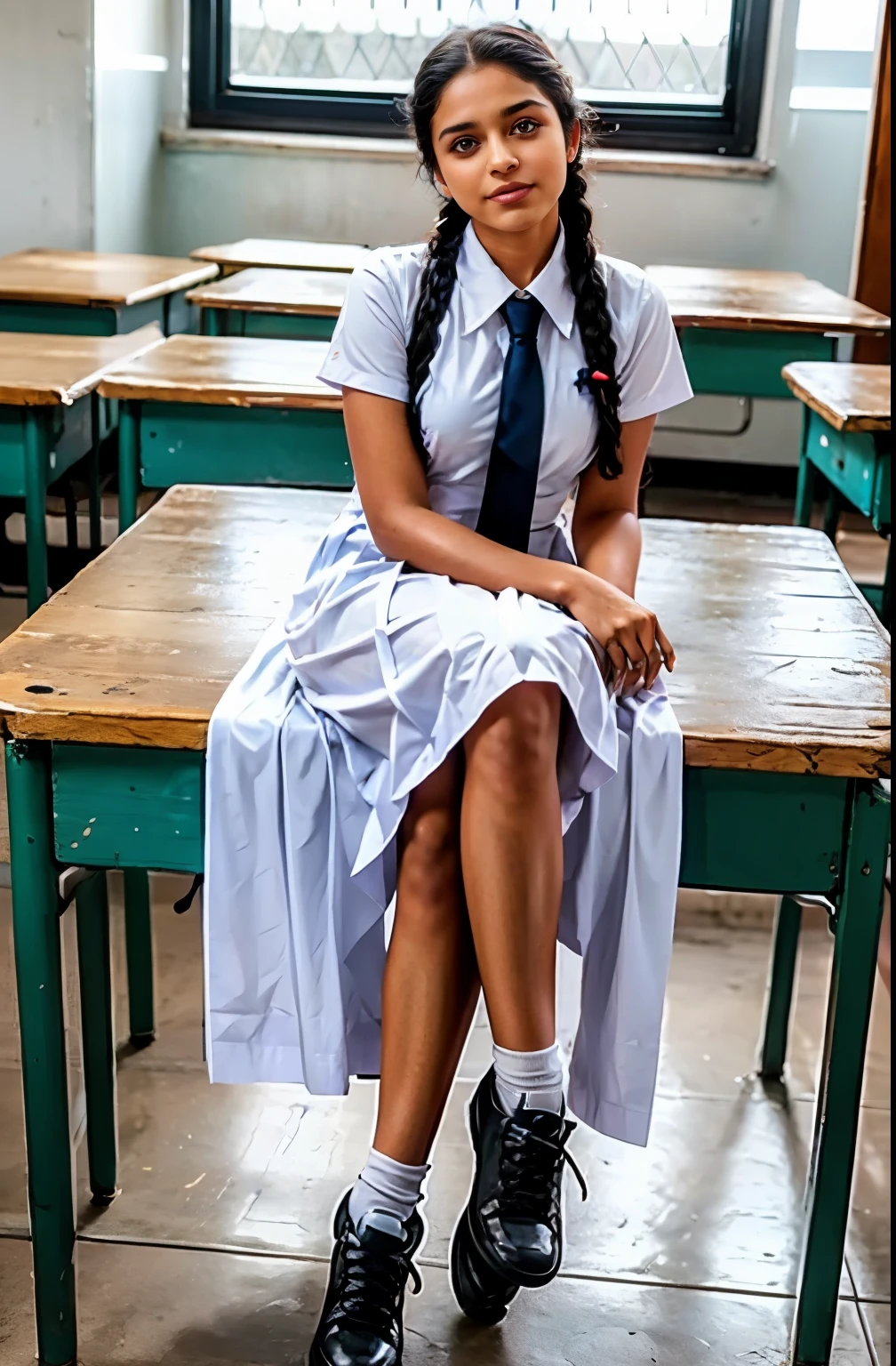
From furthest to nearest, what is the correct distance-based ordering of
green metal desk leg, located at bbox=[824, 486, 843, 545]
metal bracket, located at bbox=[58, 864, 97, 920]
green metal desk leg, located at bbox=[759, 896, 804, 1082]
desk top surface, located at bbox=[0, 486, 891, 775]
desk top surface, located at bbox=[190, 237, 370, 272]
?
desk top surface, located at bbox=[190, 237, 370, 272] < green metal desk leg, located at bbox=[824, 486, 843, 545] < green metal desk leg, located at bbox=[759, 896, 804, 1082] < metal bracket, located at bbox=[58, 864, 97, 920] < desk top surface, located at bbox=[0, 486, 891, 775]

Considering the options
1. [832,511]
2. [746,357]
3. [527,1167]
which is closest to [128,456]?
[832,511]

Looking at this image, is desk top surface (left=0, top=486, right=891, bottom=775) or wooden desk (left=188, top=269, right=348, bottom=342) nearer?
desk top surface (left=0, top=486, right=891, bottom=775)

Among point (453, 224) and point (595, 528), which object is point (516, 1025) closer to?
point (595, 528)

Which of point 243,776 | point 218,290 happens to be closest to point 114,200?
point 218,290

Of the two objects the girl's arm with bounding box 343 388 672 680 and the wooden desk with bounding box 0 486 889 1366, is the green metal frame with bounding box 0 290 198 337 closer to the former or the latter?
the wooden desk with bounding box 0 486 889 1366

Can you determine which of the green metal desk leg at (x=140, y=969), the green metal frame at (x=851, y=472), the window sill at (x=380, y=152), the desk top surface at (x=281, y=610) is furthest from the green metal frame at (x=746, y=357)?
the green metal desk leg at (x=140, y=969)

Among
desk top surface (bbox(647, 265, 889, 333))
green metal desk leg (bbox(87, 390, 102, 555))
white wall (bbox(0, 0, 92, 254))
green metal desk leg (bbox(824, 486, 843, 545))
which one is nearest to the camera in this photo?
green metal desk leg (bbox(87, 390, 102, 555))

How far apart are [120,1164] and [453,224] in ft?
3.63

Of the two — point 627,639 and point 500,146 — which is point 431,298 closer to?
point 500,146

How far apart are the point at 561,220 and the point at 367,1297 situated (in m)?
1.03

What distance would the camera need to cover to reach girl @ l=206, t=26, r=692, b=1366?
4.14 ft

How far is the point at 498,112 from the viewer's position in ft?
4.59

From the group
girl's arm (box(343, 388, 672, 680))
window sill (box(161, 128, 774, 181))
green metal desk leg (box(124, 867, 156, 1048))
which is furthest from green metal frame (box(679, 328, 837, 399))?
girl's arm (box(343, 388, 672, 680))

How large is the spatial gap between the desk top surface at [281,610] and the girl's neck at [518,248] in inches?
14.3
